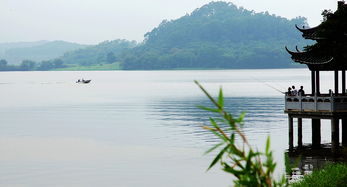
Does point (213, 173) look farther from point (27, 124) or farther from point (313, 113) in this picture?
point (27, 124)

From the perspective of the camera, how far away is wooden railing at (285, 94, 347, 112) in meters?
38.2

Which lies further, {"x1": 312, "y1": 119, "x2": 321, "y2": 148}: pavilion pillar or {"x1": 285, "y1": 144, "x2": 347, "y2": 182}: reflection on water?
{"x1": 312, "y1": 119, "x2": 321, "y2": 148}: pavilion pillar

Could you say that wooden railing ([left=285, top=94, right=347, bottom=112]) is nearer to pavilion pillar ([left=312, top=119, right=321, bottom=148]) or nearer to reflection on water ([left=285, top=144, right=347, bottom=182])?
reflection on water ([left=285, top=144, right=347, bottom=182])

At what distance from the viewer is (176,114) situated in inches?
3546

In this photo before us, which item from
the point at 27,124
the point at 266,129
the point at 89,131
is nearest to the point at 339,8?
the point at 266,129

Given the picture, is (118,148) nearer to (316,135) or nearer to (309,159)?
(316,135)

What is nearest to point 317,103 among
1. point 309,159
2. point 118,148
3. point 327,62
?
point 327,62

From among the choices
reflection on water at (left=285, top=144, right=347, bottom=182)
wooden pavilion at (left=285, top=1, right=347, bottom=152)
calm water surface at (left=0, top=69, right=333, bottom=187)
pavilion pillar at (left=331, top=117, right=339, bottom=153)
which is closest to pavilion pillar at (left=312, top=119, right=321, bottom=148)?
reflection on water at (left=285, top=144, right=347, bottom=182)

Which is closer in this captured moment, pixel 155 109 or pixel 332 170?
pixel 332 170

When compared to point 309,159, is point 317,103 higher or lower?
higher

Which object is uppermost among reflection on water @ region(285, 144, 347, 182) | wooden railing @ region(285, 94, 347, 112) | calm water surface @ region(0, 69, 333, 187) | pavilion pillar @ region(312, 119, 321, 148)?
wooden railing @ region(285, 94, 347, 112)

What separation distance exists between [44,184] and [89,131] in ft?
105

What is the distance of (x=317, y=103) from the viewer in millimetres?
39219

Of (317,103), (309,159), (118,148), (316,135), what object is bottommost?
(118,148)
